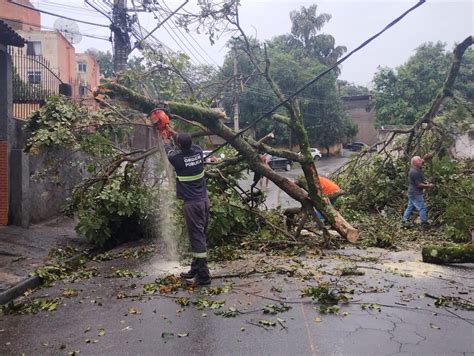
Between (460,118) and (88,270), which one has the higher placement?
(460,118)

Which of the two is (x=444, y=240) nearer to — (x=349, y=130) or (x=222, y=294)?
(x=222, y=294)

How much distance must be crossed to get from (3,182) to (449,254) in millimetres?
8430

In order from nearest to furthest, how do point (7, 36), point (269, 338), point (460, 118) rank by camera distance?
point (269, 338), point (7, 36), point (460, 118)

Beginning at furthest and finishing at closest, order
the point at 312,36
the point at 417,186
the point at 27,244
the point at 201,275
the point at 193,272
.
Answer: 1. the point at 312,36
2. the point at 417,186
3. the point at 27,244
4. the point at 193,272
5. the point at 201,275

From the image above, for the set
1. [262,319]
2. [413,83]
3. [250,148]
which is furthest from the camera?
[413,83]

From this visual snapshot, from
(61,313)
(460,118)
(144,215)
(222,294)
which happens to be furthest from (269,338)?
(460,118)

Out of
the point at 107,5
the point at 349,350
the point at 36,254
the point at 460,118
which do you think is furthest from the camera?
the point at 107,5

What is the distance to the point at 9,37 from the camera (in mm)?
9969

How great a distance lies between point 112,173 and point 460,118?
7.33m

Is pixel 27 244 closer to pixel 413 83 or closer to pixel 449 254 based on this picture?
pixel 449 254

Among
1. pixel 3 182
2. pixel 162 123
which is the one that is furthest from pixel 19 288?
pixel 3 182

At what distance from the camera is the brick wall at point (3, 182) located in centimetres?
1010

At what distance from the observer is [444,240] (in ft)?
29.3

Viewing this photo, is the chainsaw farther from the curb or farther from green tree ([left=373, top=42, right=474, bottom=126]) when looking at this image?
green tree ([left=373, top=42, right=474, bottom=126])
